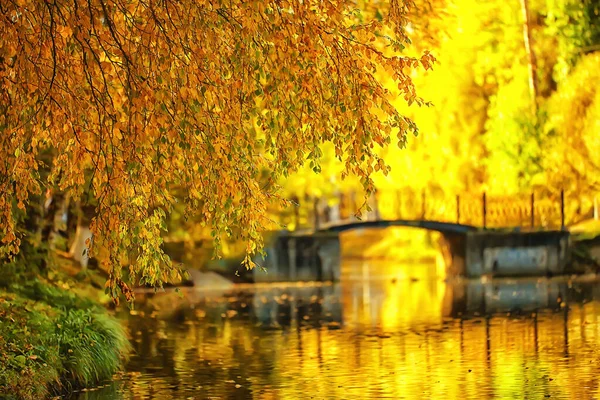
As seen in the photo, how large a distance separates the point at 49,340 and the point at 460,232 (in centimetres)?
2940

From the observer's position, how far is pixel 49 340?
20766 millimetres

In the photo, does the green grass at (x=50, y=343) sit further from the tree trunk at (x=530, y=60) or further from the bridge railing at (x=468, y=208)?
the tree trunk at (x=530, y=60)

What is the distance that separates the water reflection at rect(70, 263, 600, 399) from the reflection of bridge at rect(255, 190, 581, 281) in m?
4.68

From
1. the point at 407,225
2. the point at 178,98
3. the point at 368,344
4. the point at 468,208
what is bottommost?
the point at 368,344

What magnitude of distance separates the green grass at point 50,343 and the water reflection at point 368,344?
1.47 ft

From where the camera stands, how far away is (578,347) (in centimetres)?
2541

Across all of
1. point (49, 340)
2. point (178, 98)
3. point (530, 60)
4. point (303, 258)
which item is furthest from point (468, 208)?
point (178, 98)

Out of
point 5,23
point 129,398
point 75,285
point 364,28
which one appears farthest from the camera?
point 75,285

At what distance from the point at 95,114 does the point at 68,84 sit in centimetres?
38

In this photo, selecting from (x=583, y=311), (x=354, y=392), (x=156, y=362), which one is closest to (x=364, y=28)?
(x=354, y=392)

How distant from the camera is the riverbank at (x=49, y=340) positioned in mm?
18906

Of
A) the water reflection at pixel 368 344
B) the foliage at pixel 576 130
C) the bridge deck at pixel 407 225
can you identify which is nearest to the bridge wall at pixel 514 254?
the bridge deck at pixel 407 225

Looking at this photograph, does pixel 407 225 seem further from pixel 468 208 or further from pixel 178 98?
pixel 178 98

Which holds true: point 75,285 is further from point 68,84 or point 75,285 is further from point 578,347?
point 68,84
